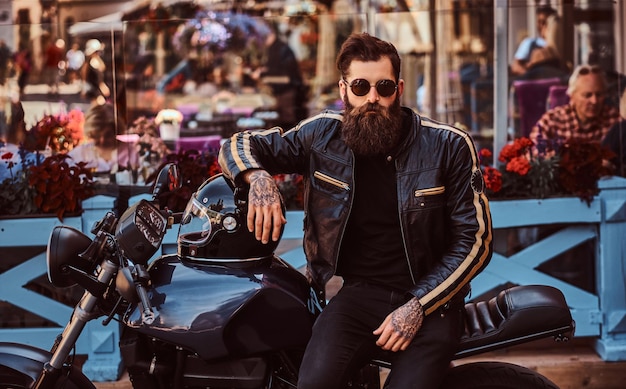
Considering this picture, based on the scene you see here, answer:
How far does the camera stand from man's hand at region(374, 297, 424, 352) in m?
2.93

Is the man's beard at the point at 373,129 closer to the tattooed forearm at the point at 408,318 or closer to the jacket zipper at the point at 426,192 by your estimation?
the jacket zipper at the point at 426,192

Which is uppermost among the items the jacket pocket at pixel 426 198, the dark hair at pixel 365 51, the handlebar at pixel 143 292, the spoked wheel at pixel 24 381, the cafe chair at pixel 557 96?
the dark hair at pixel 365 51

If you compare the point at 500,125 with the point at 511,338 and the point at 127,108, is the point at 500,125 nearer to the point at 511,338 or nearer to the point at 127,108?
the point at 127,108

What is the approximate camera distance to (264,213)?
2877 mm

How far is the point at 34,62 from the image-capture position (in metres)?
8.28

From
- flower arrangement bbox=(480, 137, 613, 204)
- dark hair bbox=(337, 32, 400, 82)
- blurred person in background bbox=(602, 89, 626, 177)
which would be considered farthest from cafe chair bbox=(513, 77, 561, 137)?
dark hair bbox=(337, 32, 400, 82)

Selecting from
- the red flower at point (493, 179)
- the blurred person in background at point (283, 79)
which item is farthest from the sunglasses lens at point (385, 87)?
the blurred person in background at point (283, 79)

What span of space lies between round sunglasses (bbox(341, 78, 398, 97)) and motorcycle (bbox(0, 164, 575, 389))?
526 millimetres

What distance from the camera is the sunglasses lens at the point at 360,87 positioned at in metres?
3.11

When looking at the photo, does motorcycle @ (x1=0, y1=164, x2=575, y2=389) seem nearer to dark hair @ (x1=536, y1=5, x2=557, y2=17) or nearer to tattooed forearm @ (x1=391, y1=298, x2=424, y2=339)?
tattooed forearm @ (x1=391, y1=298, x2=424, y2=339)

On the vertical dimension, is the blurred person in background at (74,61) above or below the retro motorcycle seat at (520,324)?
above

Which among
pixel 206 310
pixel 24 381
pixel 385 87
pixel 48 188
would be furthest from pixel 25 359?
pixel 48 188

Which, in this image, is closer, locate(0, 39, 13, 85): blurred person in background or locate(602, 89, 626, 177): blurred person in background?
locate(602, 89, 626, 177): blurred person in background

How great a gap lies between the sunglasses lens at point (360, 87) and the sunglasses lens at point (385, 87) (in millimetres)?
37
